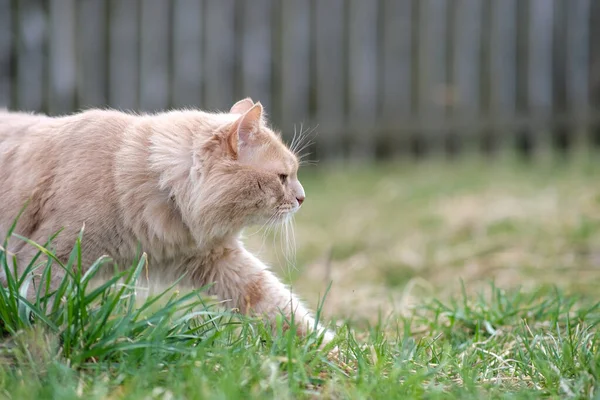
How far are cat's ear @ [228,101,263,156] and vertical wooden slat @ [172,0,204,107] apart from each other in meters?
3.89

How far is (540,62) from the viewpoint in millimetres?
7020

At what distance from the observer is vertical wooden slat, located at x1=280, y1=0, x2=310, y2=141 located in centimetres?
656

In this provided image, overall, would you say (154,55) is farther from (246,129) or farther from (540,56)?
(246,129)

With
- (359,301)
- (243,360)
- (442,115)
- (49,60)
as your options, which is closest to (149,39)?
(49,60)

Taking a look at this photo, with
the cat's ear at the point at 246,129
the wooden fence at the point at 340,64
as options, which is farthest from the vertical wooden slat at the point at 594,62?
the cat's ear at the point at 246,129

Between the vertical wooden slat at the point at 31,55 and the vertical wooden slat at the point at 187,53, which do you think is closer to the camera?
the vertical wooden slat at the point at 31,55

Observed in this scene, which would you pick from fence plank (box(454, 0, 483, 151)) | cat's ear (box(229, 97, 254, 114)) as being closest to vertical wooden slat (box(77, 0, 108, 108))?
fence plank (box(454, 0, 483, 151))

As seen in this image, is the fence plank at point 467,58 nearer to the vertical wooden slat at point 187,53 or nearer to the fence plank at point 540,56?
the fence plank at point 540,56

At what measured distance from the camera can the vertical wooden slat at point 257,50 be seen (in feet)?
21.2

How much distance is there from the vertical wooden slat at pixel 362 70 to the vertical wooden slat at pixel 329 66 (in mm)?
96

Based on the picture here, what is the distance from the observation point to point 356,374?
1.98 meters

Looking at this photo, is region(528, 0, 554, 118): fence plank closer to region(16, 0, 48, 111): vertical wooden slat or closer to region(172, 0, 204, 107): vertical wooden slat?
region(172, 0, 204, 107): vertical wooden slat

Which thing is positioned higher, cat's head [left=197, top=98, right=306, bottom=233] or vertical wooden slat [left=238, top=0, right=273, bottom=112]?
vertical wooden slat [left=238, top=0, right=273, bottom=112]

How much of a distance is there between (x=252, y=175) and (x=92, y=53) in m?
4.08
